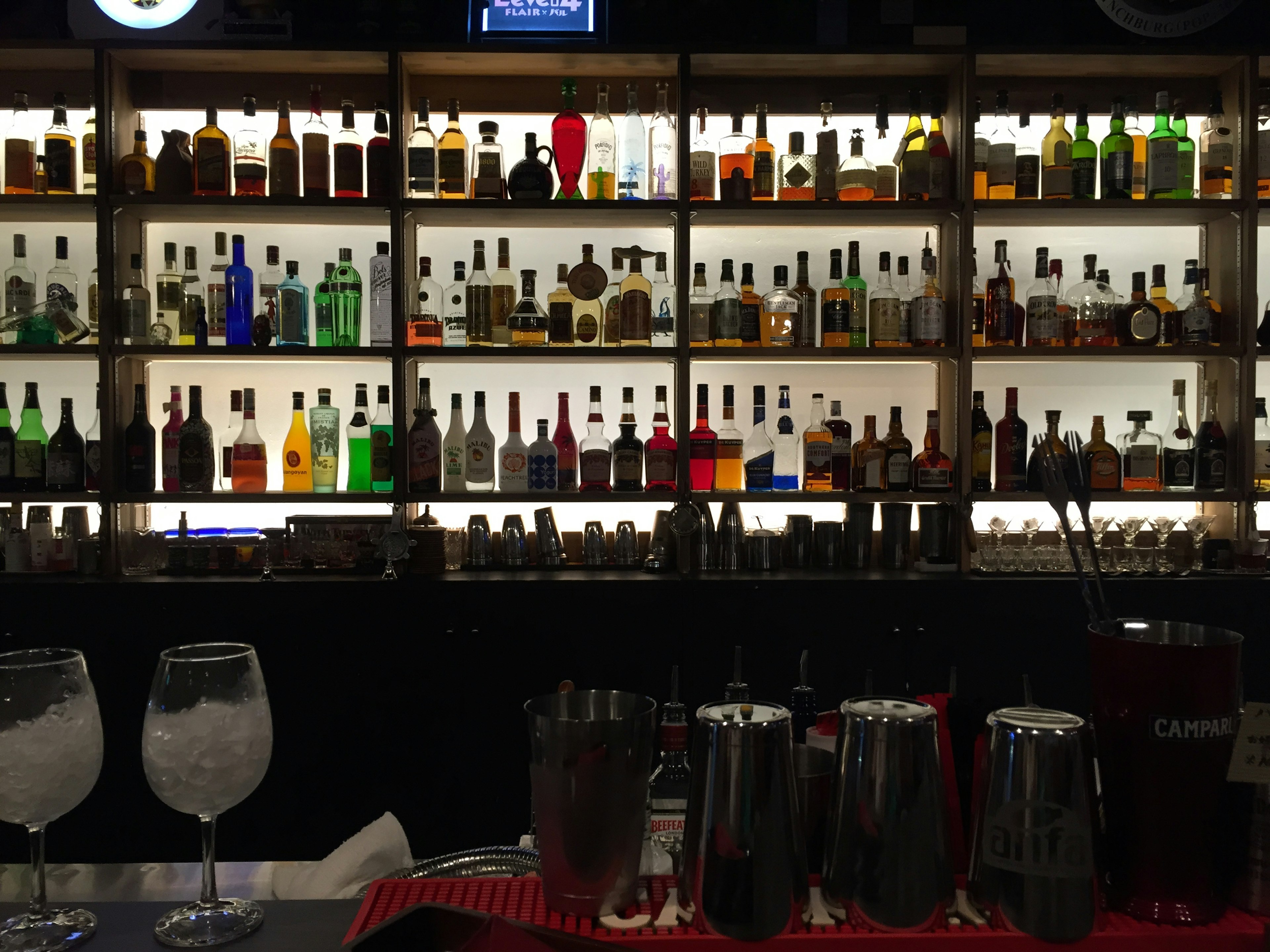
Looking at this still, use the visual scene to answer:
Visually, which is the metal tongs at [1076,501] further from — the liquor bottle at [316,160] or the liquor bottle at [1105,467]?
the liquor bottle at [316,160]

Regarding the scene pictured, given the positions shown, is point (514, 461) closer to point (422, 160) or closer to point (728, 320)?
point (728, 320)

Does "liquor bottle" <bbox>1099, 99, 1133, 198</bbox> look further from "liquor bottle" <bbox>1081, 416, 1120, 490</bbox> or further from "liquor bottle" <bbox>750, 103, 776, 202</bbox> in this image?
"liquor bottle" <bbox>750, 103, 776, 202</bbox>

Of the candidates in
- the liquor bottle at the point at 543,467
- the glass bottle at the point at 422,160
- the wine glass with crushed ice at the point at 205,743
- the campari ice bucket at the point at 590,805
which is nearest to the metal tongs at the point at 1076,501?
the campari ice bucket at the point at 590,805

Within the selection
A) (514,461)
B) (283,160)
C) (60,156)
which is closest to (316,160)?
(283,160)

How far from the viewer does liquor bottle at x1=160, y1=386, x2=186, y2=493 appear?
2.82 metres

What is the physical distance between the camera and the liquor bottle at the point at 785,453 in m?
2.92

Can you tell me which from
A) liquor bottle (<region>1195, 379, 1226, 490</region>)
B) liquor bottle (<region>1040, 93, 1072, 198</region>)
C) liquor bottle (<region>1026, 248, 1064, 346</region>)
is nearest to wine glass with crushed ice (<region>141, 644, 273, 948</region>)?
liquor bottle (<region>1026, 248, 1064, 346</region>)

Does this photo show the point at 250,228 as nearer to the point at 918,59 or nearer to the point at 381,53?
the point at 381,53

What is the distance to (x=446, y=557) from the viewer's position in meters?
2.85

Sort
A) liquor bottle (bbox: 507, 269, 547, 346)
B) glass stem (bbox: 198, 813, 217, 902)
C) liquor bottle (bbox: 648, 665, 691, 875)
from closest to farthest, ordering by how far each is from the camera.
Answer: glass stem (bbox: 198, 813, 217, 902) < liquor bottle (bbox: 648, 665, 691, 875) < liquor bottle (bbox: 507, 269, 547, 346)

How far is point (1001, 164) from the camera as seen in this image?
2.80 metres

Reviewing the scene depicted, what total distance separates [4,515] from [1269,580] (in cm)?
362

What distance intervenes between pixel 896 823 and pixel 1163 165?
9.17 feet

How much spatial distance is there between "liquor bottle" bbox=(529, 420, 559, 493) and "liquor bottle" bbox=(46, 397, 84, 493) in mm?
1283
